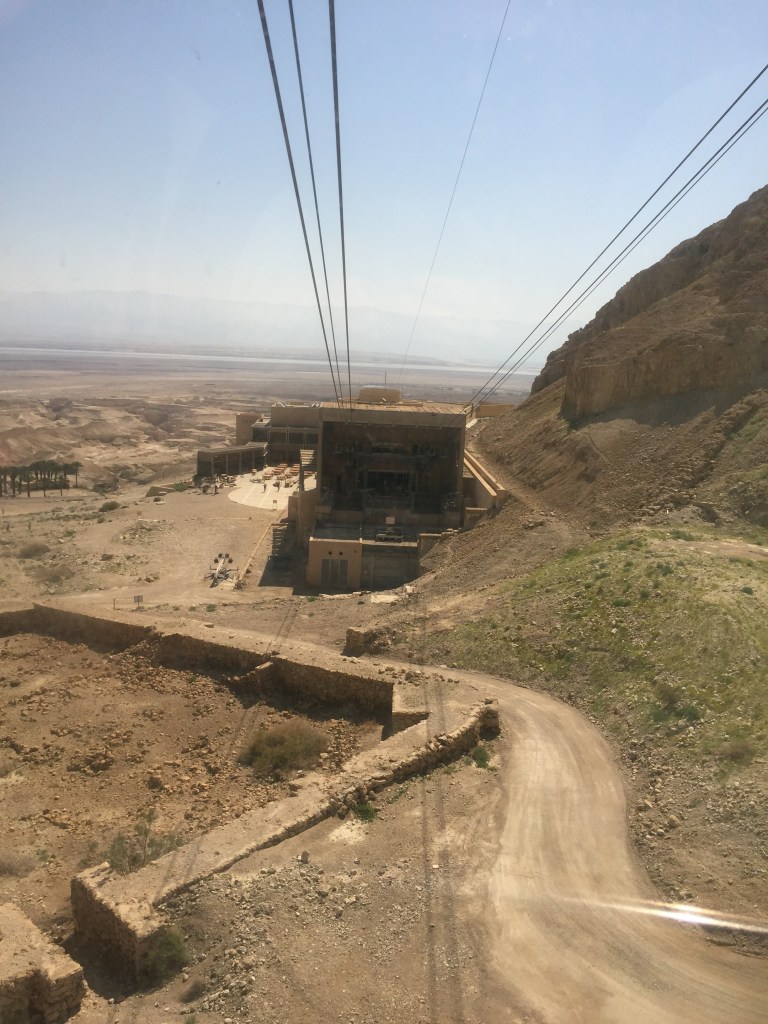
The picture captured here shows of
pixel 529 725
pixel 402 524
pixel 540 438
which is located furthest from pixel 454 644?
pixel 540 438

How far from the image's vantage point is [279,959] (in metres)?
8.27

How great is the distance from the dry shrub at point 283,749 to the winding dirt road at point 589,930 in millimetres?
3804

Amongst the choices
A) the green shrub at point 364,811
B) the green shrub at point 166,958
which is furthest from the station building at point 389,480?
the green shrub at point 166,958

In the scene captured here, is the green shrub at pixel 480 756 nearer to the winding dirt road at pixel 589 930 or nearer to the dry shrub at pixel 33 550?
the winding dirt road at pixel 589 930

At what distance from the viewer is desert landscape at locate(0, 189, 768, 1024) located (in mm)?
8203

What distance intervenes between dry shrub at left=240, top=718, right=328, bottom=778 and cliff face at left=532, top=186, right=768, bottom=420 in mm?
21025

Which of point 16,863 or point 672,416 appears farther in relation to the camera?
point 672,416

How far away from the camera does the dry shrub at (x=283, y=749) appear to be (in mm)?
13805

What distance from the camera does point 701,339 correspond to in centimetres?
2956

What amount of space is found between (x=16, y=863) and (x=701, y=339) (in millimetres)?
28054

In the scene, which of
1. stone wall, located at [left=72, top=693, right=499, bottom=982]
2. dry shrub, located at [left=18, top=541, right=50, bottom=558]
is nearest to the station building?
dry shrub, located at [left=18, top=541, right=50, bottom=558]

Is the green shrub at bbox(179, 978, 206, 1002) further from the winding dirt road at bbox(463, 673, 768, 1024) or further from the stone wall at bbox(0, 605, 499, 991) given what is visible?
the winding dirt road at bbox(463, 673, 768, 1024)

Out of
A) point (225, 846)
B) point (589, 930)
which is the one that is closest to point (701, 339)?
point (589, 930)

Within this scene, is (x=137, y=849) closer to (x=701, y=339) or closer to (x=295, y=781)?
(x=295, y=781)
